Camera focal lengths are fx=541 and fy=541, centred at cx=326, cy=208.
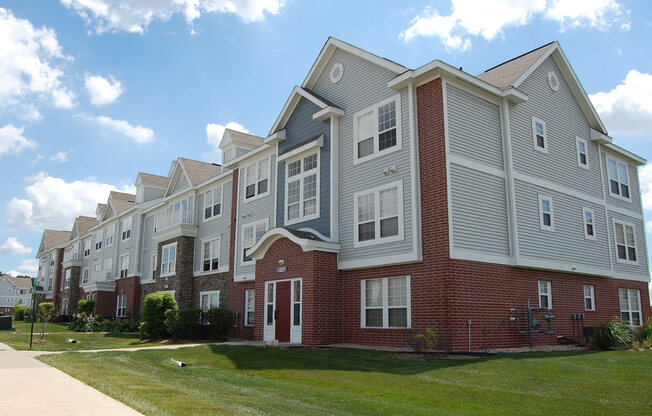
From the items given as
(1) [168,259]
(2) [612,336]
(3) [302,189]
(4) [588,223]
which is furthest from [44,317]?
(4) [588,223]

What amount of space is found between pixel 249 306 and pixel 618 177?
18593mm

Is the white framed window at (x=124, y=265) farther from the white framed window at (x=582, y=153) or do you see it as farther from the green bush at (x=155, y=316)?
the white framed window at (x=582, y=153)

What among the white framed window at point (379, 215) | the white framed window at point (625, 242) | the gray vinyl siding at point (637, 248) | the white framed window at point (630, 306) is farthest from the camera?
the white framed window at point (625, 242)

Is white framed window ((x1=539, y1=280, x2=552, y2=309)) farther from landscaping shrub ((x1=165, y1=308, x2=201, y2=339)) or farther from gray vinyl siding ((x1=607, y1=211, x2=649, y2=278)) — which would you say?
landscaping shrub ((x1=165, y1=308, x2=201, y2=339))

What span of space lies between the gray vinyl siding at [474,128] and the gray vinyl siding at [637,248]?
28.7ft

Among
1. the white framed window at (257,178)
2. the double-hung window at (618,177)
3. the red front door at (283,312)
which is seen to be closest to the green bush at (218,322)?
the red front door at (283,312)

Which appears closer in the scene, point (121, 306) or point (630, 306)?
point (630, 306)

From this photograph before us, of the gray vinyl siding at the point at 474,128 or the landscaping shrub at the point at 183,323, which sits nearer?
the gray vinyl siding at the point at 474,128

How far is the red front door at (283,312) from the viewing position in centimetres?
2022

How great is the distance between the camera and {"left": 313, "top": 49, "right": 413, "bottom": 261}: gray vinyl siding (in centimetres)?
1781

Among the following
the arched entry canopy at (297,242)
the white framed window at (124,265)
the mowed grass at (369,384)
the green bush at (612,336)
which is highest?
the white framed window at (124,265)

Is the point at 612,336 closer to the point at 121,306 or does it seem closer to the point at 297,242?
the point at 297,242

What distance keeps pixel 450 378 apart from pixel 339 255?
922 centimetres

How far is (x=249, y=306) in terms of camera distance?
1009 inches
